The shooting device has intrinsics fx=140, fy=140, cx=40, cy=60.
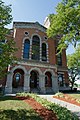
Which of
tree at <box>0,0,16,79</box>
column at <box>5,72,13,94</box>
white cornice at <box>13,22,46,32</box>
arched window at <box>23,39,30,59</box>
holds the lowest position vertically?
column at <box>5,72,13,94</box>

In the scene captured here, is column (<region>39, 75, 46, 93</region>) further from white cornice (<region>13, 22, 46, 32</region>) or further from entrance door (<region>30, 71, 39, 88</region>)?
white cornice (<region>13, 22, 46, 32</region>)

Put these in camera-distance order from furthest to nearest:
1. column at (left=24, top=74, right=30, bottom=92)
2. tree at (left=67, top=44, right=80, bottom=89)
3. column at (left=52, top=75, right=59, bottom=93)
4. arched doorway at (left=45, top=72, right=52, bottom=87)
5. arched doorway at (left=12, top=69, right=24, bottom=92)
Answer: tree at (left=67, top=44, right=80, bottom=89) → arched doorway at (left=45, top=72, right=52, bottom=87) → column at (left=52, top=75, right=59, bottom=93) → arched doorway at (left=12, top=69, right=24, bottom=92) → column at (left=24, top=74, right=30, bottom=92)

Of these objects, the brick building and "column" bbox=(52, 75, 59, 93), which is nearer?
the brick building

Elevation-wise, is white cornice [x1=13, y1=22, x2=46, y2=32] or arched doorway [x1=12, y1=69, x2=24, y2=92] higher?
white cornice [x1=13, y1=22, x2=46, y2=32]

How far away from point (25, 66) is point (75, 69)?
24584 mm

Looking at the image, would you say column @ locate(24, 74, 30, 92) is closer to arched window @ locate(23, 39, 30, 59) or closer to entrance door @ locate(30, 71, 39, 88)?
entrance door @ locate(30, 71, 39, 88)

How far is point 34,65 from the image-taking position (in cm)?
2936

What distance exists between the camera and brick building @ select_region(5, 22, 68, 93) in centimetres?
2817

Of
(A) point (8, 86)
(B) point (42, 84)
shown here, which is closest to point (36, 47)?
(B) point (42, 84)

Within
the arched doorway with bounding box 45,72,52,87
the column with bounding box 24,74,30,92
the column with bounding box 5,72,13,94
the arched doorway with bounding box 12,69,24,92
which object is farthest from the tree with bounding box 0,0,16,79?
the arched doorway with bounding box 45,72,52,87

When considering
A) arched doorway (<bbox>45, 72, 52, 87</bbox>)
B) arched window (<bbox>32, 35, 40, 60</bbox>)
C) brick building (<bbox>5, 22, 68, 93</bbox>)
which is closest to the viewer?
brick building (<bbox>5, 22, 68, 93</bbox>)

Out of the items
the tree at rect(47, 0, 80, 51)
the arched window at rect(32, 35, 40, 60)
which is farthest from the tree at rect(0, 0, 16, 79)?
the arched window at rect(32, 35, 40, 60)

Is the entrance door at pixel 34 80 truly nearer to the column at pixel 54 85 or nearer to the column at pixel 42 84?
the column at pixel 42 84

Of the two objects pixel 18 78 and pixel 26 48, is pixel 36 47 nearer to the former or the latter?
pixel 26 48
